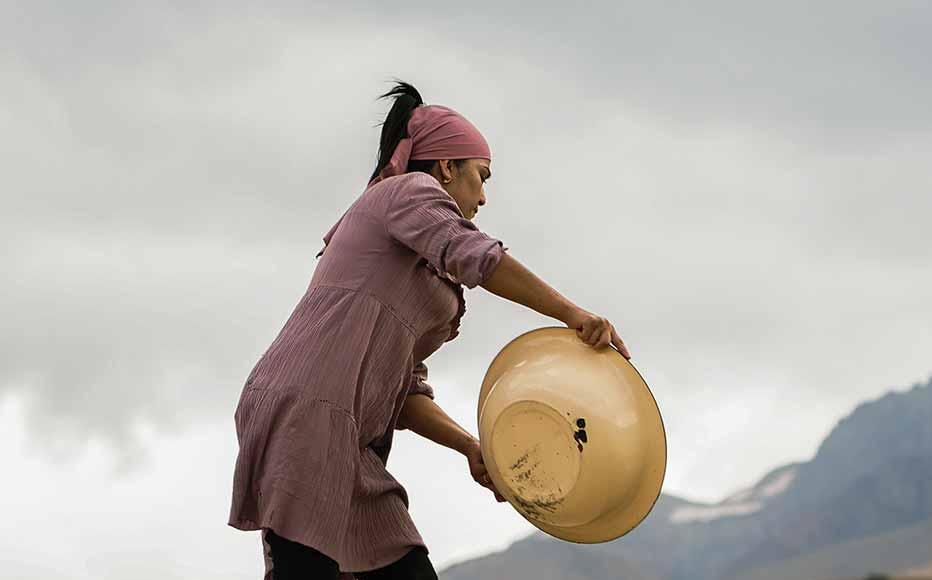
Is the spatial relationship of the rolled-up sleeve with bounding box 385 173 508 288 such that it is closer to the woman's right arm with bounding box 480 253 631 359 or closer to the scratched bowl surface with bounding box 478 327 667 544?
the woman's right arm with bounding box 480 253 631 359

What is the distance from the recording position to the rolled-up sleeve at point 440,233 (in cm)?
186

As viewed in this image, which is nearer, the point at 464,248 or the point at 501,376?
the point at 464,248

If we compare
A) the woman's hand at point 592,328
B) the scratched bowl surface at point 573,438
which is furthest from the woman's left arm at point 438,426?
the woman's hand at point 592,328

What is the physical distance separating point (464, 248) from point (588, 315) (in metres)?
0.26

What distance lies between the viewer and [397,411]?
2.18m

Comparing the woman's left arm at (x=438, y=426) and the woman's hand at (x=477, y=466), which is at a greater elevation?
the woman's left arm at (x=438, y=426)

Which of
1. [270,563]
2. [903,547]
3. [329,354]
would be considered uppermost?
[903,547]

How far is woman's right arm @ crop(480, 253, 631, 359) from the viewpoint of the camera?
188 centimetres

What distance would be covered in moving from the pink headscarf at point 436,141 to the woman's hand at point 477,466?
0.50m

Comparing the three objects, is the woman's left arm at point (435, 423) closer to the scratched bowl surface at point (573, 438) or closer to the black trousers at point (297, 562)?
the scratched bowl surface at point (573, 438)

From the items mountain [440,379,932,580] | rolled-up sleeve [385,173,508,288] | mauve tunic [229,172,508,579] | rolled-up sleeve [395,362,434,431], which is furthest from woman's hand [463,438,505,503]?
mountain [440,379,932,580]

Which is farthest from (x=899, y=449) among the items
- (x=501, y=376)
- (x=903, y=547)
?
(x=501, y=376)

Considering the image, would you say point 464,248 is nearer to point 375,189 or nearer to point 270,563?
point 375,189

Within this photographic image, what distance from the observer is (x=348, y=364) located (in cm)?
193
